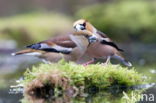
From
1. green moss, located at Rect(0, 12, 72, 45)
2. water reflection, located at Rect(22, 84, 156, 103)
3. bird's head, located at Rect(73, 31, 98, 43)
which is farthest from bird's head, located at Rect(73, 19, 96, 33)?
green moss, located at Rect(0, 12, 72, 45)

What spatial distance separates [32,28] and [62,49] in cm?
1911

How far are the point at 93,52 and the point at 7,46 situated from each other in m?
14.6

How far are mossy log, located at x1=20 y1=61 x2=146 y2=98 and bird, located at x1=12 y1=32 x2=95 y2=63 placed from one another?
0.49m

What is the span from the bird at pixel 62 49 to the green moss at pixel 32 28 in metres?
17.3

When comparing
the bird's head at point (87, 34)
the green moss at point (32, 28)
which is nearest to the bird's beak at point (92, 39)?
the bird's head at point (87, 34)

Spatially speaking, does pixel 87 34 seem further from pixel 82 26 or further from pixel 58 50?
pixel 58 50

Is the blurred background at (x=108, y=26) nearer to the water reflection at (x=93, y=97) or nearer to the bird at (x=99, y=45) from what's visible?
the bird at (x=99, y=45)

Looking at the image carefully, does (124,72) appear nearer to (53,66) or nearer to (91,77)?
(91,77)

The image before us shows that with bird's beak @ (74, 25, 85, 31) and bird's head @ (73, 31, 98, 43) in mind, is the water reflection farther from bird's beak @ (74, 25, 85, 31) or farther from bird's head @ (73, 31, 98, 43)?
bird's beak @ (74, 25, 85, 31)

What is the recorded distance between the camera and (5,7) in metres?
39.8

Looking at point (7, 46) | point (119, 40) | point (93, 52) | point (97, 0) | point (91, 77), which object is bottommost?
point (91, 77)

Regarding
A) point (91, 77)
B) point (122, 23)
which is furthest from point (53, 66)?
point (122, 23)

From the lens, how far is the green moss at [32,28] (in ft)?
88.5

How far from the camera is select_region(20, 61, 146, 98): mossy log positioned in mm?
8039
